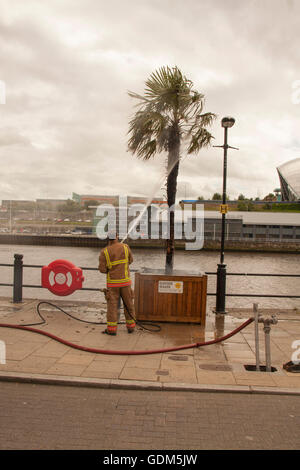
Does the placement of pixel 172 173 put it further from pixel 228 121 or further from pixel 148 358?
pixel 148 358

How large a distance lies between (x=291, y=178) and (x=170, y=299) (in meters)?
120

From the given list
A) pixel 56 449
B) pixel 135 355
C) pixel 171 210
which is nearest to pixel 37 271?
pixel 171 210

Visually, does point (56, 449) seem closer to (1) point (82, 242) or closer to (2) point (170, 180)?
(2) point (170, 180)

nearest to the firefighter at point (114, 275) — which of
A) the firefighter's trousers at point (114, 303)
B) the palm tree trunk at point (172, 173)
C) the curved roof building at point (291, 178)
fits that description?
the firefighter's trousers at point (114, 303)

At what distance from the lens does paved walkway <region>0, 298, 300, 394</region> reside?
467 centimetres

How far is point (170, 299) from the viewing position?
294 inches

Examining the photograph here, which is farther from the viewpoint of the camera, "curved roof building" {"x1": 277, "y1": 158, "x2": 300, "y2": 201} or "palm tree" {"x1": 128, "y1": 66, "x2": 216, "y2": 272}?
"curved roof building" {"x1": 277, "y1": 158, "x2": 300, "y2": 201}

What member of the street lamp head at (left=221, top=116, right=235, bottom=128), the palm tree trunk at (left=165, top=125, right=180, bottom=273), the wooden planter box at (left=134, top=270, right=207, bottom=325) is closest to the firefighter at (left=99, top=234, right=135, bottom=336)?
the wooden planter box at (left=134, top=270, right=207, bottom=325)

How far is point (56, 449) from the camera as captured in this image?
3209 millimetres

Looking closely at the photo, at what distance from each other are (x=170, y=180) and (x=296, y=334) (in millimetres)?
4391

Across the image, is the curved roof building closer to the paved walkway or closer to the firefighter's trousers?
the paved walkway

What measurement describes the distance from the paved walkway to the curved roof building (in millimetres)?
116977

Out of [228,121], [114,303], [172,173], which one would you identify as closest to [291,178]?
[228,121]

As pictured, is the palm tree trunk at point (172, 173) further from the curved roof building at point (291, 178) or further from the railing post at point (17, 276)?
the curved roof building at point (291, 178)
